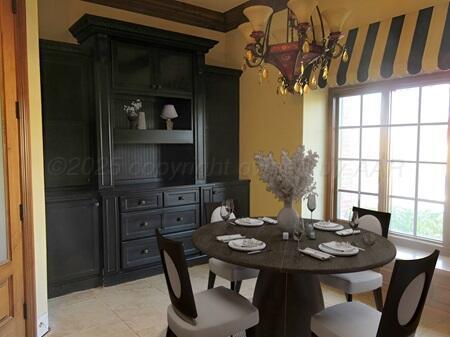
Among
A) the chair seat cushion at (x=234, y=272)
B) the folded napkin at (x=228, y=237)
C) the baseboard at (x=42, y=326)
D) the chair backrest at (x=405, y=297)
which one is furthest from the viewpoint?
the chair seat cushion at (x=234, y=272)

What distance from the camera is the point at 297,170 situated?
7.83 ft

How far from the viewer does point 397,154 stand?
3.54 metres

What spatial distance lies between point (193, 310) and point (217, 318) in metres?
0.16

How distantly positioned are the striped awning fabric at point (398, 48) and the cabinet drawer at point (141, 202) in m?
2.20

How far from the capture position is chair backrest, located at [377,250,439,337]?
165 centimetres

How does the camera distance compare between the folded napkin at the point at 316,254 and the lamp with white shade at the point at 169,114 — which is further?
the lamp with white shade at the point at 169,114

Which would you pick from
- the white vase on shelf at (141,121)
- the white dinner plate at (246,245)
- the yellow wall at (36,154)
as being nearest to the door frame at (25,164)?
the yellow wall at (36,154)

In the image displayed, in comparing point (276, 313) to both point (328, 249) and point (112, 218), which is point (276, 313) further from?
point (112, 218)

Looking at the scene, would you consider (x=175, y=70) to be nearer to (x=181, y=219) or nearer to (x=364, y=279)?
(x=181, y=219)

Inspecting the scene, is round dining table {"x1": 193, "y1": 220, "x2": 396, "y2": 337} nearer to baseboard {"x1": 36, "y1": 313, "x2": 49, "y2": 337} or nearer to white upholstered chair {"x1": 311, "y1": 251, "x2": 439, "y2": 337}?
white upholstered chair {"x1": 311, "y1": 251, "x2": 439, "y2": 337}

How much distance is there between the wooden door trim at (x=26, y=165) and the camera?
2.33 metres

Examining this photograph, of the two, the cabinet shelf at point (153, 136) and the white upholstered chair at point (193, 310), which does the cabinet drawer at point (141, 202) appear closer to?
the cabinet shelf at point (153, 136)

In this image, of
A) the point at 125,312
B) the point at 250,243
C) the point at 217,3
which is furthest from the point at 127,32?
the point at 125,312

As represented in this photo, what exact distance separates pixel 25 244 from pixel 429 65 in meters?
3.33
